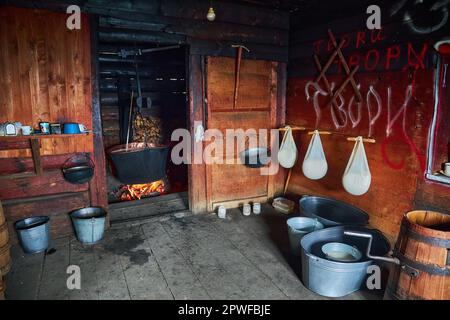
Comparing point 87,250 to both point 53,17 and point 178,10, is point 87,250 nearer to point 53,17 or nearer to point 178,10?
point 53,17

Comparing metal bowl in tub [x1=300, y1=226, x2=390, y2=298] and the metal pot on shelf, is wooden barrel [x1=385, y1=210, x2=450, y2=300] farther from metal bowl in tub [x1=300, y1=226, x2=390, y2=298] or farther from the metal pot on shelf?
the metal pot on shelf

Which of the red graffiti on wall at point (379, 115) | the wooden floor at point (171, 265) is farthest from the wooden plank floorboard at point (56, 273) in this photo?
the red graffiti on wall at point (379, 115)

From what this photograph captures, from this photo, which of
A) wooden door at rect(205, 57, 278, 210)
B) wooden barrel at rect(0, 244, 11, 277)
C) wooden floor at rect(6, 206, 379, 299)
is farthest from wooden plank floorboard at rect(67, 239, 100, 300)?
wooden door at rect(205, 57, 278, 210)

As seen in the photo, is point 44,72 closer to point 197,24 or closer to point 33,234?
point 33,234

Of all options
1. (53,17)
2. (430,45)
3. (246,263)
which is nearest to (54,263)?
(246,263)

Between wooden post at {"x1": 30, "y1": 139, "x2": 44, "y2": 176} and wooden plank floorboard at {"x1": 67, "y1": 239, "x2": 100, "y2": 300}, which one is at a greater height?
wooden post at {"x1": 30, "y1": 139, "x2": 44, "y2": 176}

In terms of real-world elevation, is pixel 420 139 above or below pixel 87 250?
above

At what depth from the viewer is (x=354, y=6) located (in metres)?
4.17

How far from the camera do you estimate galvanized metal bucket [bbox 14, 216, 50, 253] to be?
3686 millimetres

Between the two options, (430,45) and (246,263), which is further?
(246,263)

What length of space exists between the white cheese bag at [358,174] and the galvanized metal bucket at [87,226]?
3199mm

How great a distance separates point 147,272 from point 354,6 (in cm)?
429

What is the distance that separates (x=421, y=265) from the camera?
2.41m

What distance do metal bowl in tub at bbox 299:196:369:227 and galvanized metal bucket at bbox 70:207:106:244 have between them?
270cm
